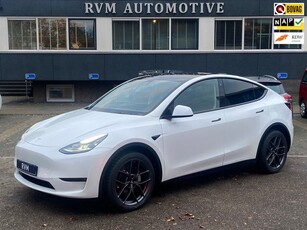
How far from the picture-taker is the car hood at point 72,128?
170 inches

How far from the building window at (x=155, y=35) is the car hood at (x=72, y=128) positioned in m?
12.1

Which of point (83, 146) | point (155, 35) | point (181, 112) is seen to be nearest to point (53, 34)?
point (155, 35)

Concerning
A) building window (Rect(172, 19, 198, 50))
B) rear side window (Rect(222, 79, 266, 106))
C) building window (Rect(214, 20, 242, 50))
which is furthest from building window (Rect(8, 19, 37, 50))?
rear side window (Rect(222, 79, 266, 106))

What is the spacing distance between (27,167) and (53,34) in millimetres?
13111

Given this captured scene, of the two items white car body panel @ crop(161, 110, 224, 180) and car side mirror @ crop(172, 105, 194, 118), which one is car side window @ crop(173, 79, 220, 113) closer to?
white car body panel @ crop(161, 110, 224, 180)

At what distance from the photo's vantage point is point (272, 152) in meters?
6.00

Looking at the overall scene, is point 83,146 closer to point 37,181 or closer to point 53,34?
point 37,181

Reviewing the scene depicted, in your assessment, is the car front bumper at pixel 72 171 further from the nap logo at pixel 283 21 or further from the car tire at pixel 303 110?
the nap logo at pixel 283 21

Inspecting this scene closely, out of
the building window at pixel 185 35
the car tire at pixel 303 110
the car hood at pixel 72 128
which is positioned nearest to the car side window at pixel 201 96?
the car hood at pixel 72 128

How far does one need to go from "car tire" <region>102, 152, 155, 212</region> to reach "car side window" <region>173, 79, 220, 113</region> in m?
0.93

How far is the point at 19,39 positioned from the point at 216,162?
1367cm

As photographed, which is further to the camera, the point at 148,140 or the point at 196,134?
the point at 196,134

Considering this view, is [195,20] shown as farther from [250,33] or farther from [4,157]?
[4,157]

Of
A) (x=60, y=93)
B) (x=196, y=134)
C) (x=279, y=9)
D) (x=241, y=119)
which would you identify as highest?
(x=279, y=9)
